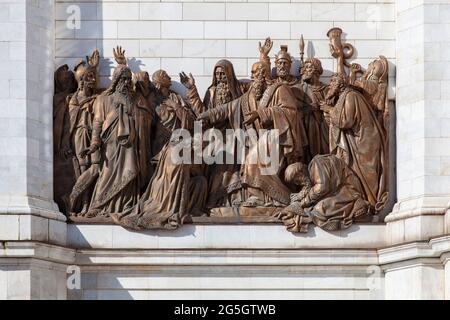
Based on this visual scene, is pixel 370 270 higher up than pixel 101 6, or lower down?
lower down

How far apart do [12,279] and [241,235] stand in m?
3.07

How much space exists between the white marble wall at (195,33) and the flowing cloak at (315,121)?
0.47m

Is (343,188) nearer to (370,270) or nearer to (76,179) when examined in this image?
(370,270)

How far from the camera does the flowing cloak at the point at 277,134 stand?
Result: 3478 centimetres

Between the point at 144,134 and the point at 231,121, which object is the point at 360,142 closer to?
the point at 231,121

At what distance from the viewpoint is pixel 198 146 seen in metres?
34.9

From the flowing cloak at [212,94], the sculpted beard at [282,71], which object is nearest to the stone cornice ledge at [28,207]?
the flowing cloak at [212,94]

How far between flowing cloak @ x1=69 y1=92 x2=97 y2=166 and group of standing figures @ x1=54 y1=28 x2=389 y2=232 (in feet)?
0.04

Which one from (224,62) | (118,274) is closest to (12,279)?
(118,274)

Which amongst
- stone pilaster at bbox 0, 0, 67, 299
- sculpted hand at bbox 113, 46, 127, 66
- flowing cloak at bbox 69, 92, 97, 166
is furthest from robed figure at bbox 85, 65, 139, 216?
stone pilaster at bbox 0, 0, 67, 299

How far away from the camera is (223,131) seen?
35.1m

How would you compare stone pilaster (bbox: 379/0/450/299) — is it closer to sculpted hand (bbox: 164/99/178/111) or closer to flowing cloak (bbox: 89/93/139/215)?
sculpted hand (bbox: 164/99/178/111)

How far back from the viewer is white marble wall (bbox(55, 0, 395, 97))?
35406 millimetres

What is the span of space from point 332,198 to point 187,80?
2.45 m
